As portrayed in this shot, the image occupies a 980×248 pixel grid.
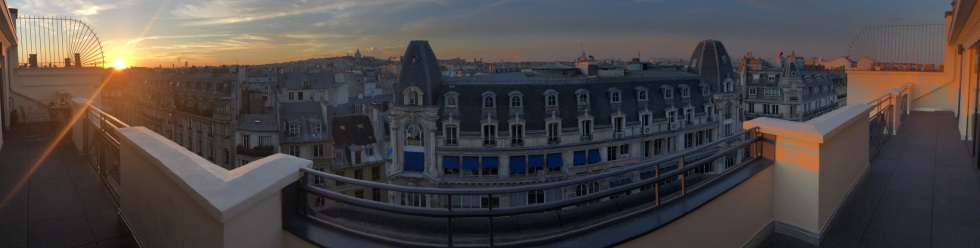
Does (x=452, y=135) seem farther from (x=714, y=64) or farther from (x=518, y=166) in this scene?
(x=714, y=64)

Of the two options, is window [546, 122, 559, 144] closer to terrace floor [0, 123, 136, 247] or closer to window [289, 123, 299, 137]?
window [289, 123, 299, 137]

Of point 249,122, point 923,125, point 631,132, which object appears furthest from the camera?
point 249,122

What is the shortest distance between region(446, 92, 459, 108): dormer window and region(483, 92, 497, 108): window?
1472 mm

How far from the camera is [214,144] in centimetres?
3538

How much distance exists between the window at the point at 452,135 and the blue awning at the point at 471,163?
1.04 meters

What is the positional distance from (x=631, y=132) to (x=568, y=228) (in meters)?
28.3

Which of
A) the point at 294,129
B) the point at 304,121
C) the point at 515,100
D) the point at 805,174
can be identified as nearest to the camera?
the point at 805,174

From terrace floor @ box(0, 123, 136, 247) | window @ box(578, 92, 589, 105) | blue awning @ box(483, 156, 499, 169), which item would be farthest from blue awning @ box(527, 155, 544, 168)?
terrace floor @ box(0, 123, 136, 247)

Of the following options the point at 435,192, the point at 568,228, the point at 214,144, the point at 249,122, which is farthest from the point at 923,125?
the point at 214,144

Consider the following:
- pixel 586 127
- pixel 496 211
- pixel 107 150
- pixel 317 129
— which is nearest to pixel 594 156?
pixel 586 127

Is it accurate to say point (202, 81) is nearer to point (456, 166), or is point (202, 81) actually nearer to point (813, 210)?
point (456, 166)

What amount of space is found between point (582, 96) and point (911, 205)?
2548cm

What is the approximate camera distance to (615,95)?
99.8 ft

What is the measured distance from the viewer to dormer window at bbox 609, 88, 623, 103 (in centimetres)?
3019
